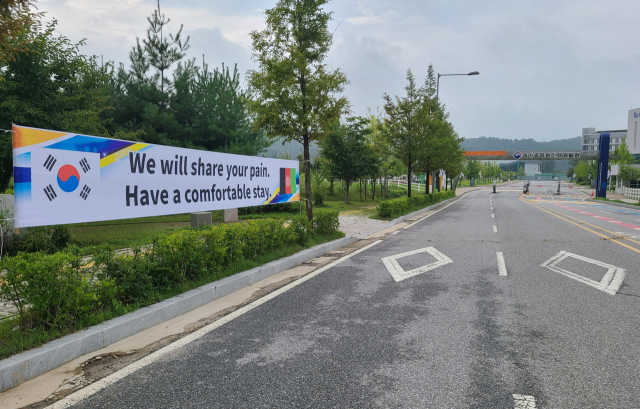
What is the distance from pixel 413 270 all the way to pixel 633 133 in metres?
65.4

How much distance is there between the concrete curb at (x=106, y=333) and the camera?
3314 mm

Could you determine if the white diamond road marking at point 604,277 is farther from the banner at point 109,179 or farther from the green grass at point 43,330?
the banner at point 109,179

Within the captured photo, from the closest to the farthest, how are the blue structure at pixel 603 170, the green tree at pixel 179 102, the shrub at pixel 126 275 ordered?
the shrub at pixel 126 275 < the green tree at pixel 179 102 < the blue structure at pixel 603 170

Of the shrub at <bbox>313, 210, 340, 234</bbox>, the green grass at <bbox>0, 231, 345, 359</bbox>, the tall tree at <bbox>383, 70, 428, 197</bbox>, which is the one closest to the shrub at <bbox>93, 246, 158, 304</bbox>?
the green grass at <bbox>0, 231, 345, 359</bbox>

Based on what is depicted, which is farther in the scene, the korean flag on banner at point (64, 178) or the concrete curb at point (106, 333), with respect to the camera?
the korean flag on banner at point (64, 178)

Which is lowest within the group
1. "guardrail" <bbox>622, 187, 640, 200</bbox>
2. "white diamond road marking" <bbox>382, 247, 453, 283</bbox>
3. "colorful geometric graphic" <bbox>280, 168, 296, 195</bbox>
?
"guardrail" <bbox>622, 187, 640, 200</bbox>

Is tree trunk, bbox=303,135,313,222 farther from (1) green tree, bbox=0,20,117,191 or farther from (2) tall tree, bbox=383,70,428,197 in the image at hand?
(2) tall tree, bbox=383,70,428,197

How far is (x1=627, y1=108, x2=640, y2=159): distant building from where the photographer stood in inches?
2200

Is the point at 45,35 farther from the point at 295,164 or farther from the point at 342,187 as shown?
the point at 342,187

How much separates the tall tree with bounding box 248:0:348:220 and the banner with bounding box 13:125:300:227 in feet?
11.3

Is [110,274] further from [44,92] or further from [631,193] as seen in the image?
[631,193]

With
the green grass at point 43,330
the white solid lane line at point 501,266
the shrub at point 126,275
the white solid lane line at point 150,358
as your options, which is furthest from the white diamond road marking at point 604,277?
the shrub at point 126,275

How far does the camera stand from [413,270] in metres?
7.78

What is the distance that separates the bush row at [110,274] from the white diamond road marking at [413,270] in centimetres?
265
